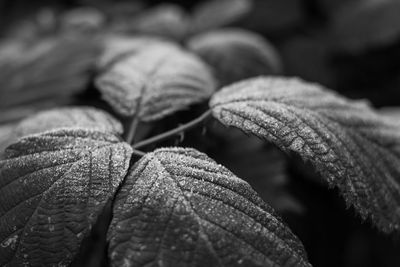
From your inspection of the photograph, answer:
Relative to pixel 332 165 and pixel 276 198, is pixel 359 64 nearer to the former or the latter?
pixel 276 198

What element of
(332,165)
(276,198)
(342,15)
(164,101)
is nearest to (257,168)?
(276,198)

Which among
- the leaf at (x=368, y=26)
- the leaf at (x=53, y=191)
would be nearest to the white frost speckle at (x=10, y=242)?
the leaf at (x=53, y=191)

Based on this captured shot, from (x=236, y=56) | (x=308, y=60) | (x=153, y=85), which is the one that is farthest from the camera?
(x=308, y=60)

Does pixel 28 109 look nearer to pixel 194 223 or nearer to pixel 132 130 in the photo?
pixel 132 130

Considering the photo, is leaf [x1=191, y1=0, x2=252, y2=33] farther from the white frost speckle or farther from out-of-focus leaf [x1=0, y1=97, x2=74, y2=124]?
the white frost speckle

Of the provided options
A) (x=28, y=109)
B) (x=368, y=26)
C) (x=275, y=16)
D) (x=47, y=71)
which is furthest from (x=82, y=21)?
(x=368, y=26)

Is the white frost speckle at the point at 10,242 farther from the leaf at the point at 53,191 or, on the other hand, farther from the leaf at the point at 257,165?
the leaf at the point at 257,165
